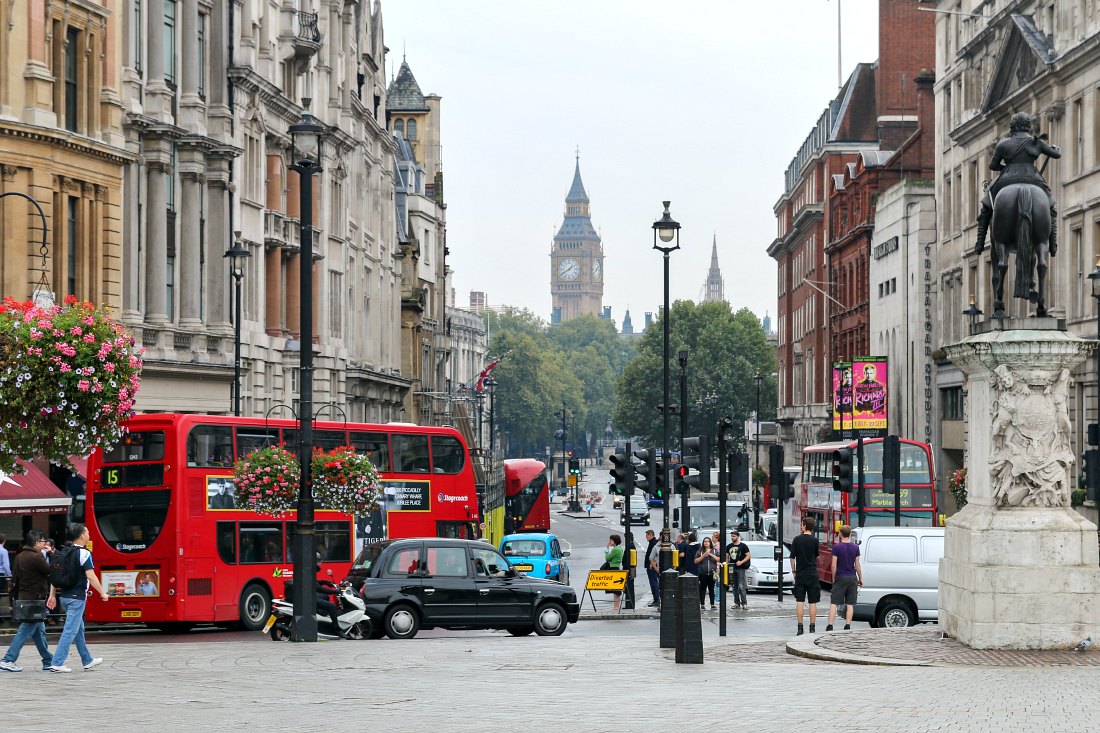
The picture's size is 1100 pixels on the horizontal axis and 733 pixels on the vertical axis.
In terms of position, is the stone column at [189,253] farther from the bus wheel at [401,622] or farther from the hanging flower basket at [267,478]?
the bus wheel at [401,622]

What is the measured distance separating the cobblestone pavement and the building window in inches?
908

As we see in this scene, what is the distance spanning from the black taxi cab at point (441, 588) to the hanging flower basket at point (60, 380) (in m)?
4.60

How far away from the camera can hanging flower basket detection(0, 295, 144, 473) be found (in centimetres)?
2628

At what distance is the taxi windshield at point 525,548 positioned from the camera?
1768 inches

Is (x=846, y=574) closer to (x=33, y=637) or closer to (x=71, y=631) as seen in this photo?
(x=71, y=631)

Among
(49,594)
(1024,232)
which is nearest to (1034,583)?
(1024,232)

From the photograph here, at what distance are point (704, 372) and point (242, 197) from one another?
92757 mm

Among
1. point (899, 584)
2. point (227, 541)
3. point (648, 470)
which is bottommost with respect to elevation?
point (899, 584)

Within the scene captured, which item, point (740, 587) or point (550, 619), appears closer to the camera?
point (550, 619)

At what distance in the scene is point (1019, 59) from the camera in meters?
58.0

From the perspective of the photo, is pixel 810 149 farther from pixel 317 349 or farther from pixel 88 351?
pixel 88 351

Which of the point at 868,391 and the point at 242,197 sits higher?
the point at 242,197

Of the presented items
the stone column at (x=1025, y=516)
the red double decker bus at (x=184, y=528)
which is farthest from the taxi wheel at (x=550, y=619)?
the stone column at (x=1025, y=516)

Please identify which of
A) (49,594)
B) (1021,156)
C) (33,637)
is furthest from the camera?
(1021,156)
